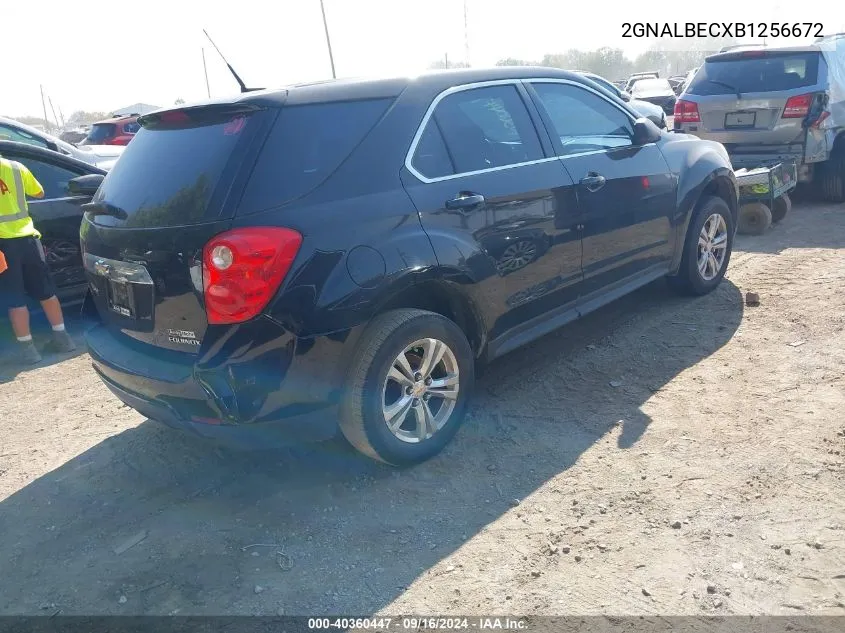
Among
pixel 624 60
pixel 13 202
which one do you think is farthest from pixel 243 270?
pixel 624 60

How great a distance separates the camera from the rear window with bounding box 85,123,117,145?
18000 mm

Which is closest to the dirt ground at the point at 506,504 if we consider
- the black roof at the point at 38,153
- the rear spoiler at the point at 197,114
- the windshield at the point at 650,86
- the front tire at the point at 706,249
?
the front tire at the point at 706,249

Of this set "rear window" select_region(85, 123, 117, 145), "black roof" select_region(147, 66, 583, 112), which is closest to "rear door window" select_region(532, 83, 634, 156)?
"black roof" select_region(147, 66, 583, 112)

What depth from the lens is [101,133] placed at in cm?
Result: 1819

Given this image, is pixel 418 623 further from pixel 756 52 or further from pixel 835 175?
pixel 835 175

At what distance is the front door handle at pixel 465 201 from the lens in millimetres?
3465

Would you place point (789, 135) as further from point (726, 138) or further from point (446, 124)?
point (446, 124)

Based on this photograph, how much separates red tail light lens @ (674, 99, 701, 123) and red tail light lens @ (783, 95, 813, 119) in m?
0.96

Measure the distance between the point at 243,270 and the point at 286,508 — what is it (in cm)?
117

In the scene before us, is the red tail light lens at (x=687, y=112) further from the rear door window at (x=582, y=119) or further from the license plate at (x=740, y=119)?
the rear door window at (x=582, y=119)

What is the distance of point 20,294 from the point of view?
5.43 m

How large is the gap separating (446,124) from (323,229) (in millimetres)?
1025

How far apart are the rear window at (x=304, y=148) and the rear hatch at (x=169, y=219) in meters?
0.07

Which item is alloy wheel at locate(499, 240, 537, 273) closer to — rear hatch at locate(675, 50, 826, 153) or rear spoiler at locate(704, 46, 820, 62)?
rear hatch at locate(675, 50, 826, 153)
